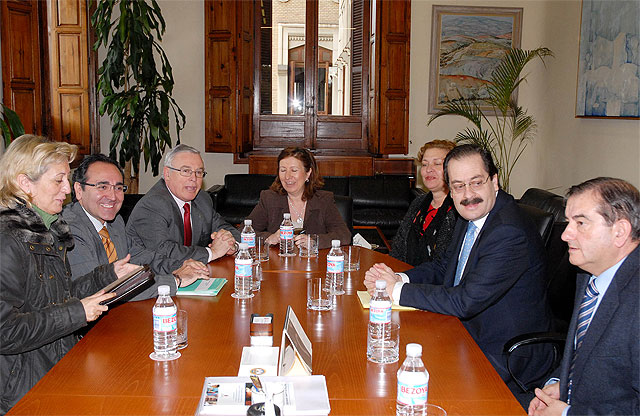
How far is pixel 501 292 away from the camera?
7.69 ft

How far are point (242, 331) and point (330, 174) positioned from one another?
5.52 meters

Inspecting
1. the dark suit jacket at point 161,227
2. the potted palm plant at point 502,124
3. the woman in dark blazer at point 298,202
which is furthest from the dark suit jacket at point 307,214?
the potted palm plant at point 502,124

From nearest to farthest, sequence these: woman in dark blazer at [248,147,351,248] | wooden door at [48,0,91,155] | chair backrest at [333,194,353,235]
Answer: woman in dark blazer at [248,147,351,248]
chair backrest at [333,194,353,235]
wooden door at [48,0,91,155]

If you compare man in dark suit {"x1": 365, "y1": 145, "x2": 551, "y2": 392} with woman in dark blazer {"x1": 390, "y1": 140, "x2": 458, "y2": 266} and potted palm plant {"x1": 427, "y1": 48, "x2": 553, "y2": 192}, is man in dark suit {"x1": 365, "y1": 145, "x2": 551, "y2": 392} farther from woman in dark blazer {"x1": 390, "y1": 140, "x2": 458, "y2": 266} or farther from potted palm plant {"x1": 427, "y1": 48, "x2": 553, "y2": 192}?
potted palm plant {"x1": 427, "y1": 48, "x2": 553, "y2": 192}

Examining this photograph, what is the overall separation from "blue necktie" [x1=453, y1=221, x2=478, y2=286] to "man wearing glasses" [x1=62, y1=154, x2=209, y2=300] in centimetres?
116

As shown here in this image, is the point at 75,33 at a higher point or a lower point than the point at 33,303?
higher

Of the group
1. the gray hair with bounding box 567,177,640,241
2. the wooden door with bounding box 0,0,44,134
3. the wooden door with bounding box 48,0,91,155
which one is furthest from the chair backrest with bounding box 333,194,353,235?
the wooden door with bounding box 48,0,91,155

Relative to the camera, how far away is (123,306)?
2447 millimetres

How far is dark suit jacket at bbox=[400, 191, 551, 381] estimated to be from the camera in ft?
7.61

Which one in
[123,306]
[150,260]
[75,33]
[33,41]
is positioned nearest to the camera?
[123,306]

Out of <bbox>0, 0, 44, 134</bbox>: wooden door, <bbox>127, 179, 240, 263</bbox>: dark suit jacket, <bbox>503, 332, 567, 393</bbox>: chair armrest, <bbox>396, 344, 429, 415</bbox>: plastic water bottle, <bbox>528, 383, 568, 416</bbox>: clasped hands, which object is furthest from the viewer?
<bbox>0, 0, 44, 134</bbox>: wooden door

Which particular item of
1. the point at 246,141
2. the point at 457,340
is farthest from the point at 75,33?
the point at 457,340

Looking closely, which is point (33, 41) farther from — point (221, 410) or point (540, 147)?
point (540, 147)

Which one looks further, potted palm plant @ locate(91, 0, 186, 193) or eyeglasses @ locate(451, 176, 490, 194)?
potted palm plant @ locate(91, 0, 186, 193)
